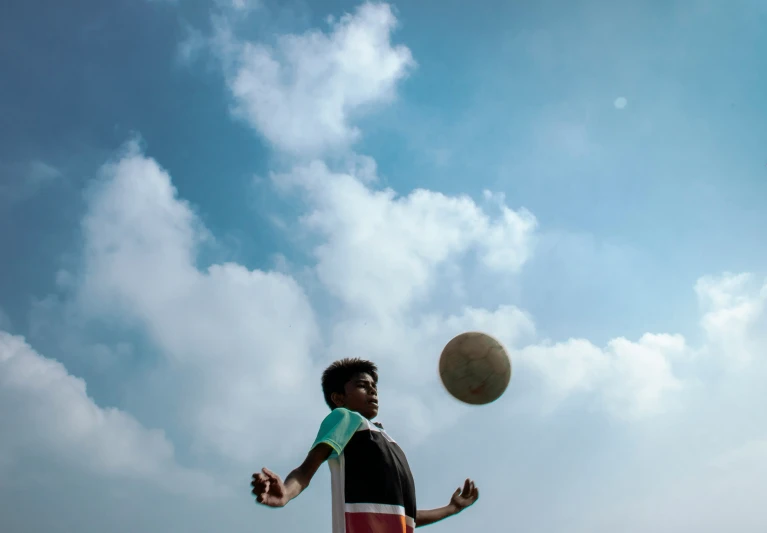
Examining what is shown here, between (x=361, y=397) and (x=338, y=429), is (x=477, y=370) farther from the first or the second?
(x=338, y=429)

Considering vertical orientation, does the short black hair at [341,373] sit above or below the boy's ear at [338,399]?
above

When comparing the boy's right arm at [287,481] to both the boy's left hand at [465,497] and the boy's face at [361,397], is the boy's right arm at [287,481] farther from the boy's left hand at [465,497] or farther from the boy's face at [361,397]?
the boy's left hand at [465,497]

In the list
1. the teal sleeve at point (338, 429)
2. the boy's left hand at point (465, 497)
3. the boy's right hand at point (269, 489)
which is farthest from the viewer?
the boy's left hand at point (465, 497)

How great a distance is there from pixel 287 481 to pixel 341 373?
180 centimetres

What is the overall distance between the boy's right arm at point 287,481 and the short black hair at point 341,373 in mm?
1178

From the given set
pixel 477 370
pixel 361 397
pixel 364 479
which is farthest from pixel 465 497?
pixel 364 479

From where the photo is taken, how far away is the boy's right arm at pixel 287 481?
361 centimetres

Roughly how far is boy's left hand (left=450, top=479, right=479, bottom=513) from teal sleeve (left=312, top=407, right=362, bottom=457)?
2051mm

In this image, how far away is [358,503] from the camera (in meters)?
4.27

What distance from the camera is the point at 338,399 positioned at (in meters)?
5.57

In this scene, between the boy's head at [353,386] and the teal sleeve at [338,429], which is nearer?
the teal sleeve at [338,429]

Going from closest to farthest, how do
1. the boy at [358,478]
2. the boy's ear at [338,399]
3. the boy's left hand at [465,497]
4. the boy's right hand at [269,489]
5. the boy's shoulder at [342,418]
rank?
the boy's right hand at [269,489] < the boy at [358,478] < the boy's shoulder at [342,418] < the boy's ear at [338,399] < the boy's left hand at [465,497]

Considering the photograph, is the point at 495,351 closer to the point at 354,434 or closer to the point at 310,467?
the point at 354,434

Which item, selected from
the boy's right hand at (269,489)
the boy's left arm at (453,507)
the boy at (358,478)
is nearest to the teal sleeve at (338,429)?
the boy at (358,478)
